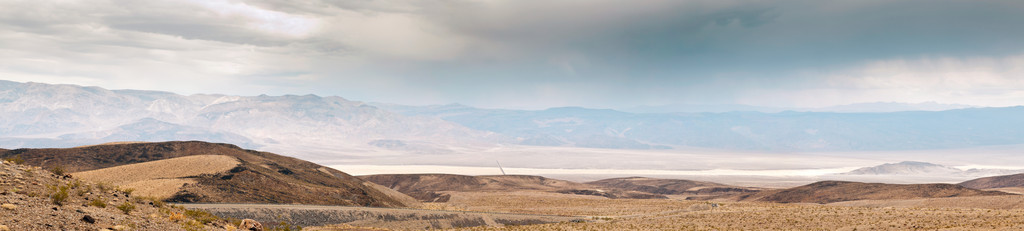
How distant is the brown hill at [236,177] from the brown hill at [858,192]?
76356 millimetres

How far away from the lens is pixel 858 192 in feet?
365

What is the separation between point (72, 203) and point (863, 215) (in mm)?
44824

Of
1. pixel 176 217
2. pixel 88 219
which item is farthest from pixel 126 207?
pixel 88 219

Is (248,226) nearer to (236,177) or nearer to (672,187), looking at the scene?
Answer: (236,177)

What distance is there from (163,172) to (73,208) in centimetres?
4777

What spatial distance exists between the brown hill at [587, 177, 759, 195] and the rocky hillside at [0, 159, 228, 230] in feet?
458

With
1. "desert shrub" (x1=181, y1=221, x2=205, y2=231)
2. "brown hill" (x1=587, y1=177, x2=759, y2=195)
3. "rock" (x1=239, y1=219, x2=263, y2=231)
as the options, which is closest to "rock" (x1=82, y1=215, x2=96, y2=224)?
"desert shrub" (x1=181, y1=221, x2=205, y2=231)

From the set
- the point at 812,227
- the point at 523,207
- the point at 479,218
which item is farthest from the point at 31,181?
the point at 523,207

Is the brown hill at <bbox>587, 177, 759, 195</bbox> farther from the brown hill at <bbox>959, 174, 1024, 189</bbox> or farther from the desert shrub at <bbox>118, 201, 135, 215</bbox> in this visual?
the desert shrub at <bbox>118, 201, 135, 215</bbox>

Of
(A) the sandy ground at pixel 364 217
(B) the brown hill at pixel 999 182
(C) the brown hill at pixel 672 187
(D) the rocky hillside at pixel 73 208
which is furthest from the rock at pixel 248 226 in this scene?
(B) the brown hill at pixel 999 182

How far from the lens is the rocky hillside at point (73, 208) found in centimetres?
1733

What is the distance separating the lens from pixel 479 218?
166ft

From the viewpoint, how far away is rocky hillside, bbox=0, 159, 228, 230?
17.3 metres

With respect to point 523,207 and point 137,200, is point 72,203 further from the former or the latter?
point 523,207
